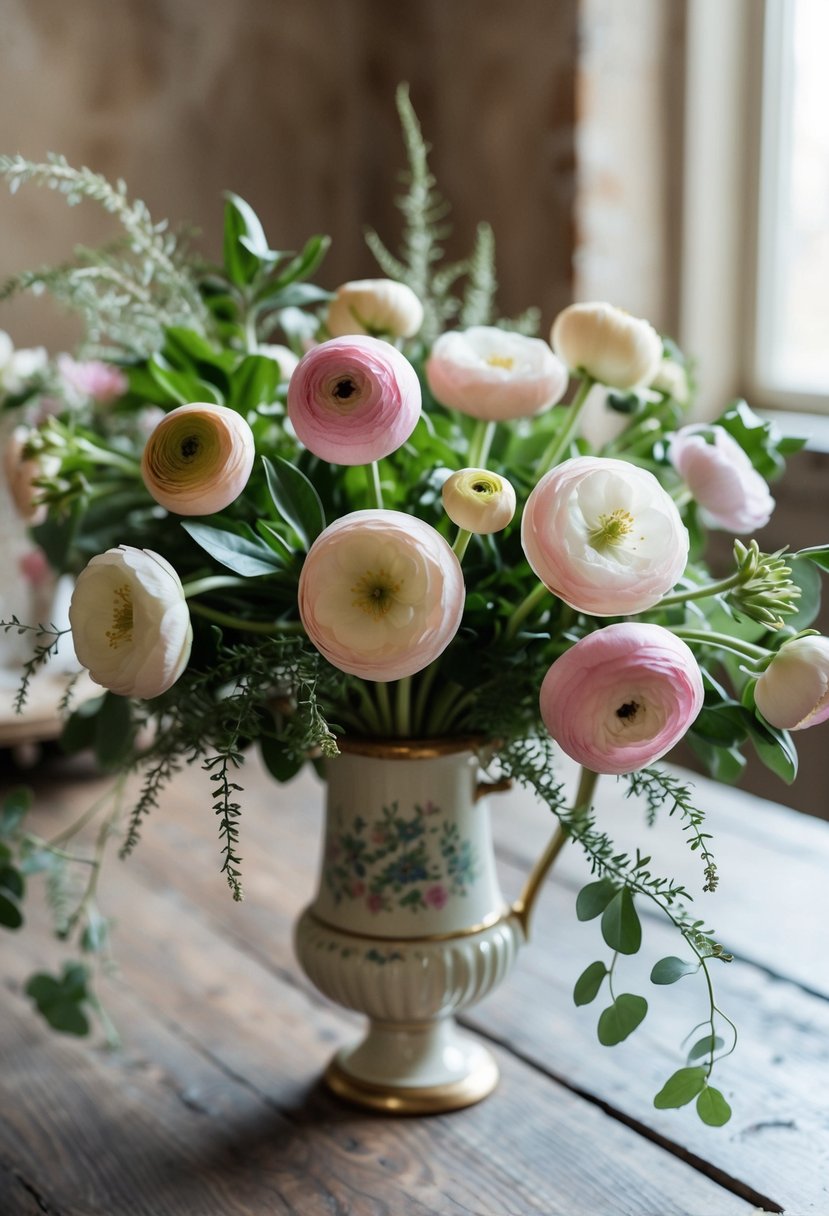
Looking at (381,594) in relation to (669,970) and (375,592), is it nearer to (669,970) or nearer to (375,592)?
(375,592)

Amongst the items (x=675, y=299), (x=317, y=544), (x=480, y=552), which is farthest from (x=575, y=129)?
(x=317, y=544)

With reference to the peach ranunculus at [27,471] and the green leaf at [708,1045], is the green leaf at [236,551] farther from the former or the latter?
the green leaf at [708,1045]

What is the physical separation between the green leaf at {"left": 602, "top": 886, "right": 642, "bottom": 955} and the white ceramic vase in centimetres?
15

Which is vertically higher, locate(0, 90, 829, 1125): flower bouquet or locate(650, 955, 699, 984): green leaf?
locate(0, 90, 829, 1125): flower bouquet

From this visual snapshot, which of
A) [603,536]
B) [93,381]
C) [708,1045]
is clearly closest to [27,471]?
[93,381]

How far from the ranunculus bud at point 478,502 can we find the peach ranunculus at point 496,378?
0.37ft

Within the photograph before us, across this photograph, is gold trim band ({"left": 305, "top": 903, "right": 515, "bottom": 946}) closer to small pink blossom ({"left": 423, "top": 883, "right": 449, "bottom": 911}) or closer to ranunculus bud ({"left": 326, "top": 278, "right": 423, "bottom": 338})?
small pink blossom ({"left": 423, "top": 883, "right": 449, "bottom": 911})

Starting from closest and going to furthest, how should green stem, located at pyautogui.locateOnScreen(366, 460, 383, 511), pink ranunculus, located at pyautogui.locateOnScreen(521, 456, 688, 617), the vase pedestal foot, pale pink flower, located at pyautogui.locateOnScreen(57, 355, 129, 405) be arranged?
pink ranunculus, located at pyautogui.locateOnScreen(521, 456, 688, 617)
green stem, located at pyautogui.locateOnScreen(366, 460, 383, 511)
the vase pedestal foot
pale pink flower, located at pyautogui.locateOnScreen(57, 355, 129, 405)

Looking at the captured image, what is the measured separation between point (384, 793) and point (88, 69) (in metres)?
1.76

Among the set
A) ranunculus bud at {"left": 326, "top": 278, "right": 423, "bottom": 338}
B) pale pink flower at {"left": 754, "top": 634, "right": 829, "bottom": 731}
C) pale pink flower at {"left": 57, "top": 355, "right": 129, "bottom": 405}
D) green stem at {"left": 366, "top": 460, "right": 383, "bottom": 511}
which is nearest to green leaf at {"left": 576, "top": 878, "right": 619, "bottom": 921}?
pale pink flower at {"left": 754, "top": 634, "right": 829, "bottom": 731}

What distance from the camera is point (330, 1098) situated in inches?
31.2

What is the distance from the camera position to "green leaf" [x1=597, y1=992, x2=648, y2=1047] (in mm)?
598

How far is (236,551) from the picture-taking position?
62 cm

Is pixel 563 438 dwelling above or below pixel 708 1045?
above
